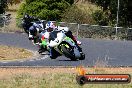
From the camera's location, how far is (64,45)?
1056 cm

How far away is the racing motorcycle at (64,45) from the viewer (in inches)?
403

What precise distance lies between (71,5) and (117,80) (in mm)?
39499

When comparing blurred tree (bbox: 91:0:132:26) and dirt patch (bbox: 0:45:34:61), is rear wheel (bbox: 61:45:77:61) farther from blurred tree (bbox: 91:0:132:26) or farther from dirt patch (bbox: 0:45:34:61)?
blurred tree (bbox: 91:0:132:26)

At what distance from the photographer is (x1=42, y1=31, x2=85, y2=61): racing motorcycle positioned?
1023cm

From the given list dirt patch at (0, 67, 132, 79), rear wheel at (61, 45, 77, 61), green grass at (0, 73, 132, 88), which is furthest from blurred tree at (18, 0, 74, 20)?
rear wheel at (61, 45, 77, 61)

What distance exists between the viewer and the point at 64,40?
34.3ft

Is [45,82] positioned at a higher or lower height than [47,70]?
higher

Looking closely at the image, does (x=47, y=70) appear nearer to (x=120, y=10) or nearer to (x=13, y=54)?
(x=13, y=54)

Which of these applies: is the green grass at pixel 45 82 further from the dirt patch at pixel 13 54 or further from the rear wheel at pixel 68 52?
the dirt patch at pixel 13 54

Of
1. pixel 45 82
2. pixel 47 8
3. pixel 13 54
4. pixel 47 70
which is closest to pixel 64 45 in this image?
pixel 45 82

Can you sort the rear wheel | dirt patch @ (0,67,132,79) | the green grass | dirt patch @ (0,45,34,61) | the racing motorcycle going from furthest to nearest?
1. dirt patch @ (0,45,34,61)
2. dirt patch @ (0,67,132,79)
3. the green grass
4. the rear wheel
5. the racing motorcycle

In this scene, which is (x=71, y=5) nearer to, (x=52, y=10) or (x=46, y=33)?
(x=52, y=10)

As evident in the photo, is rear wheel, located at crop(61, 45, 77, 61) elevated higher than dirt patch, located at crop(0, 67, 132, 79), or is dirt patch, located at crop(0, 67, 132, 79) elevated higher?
rear wheel, located at crop(61, 45, 77, 61)

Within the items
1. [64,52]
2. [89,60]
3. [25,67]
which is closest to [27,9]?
[89,60]
